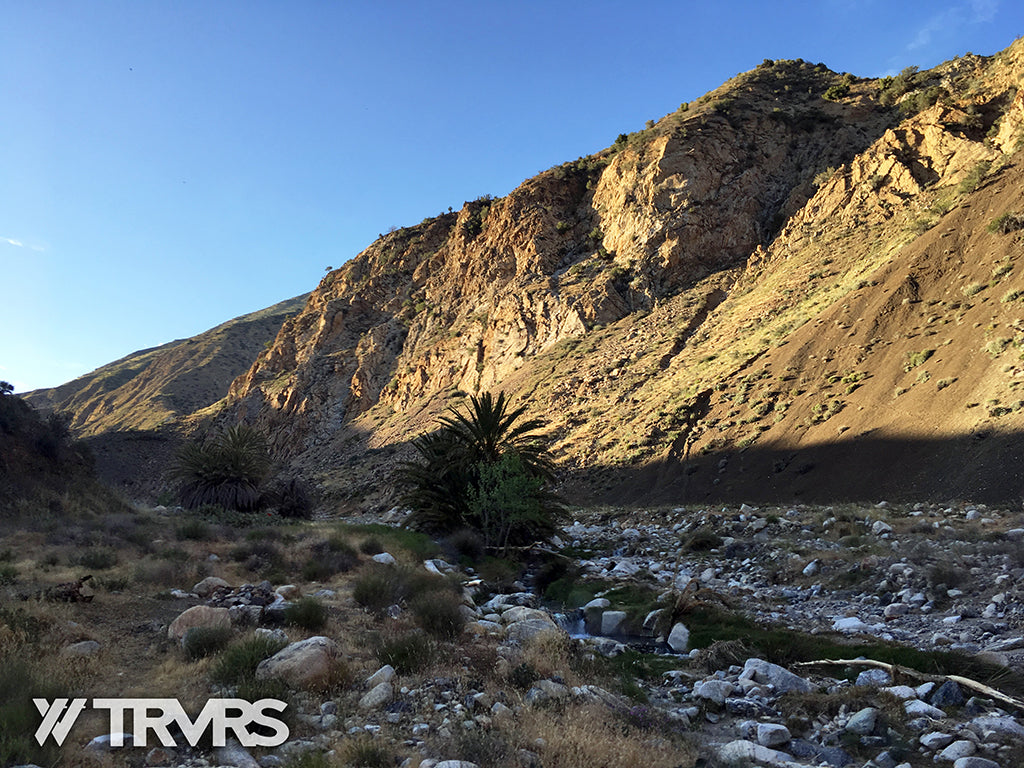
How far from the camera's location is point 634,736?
17.5 feet

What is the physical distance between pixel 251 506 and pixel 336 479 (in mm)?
16922

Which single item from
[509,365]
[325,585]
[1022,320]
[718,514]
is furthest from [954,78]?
[325,585]

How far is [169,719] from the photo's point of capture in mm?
5391

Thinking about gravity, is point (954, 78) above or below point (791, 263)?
above

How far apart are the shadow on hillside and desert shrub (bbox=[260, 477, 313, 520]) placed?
1255 centimetres

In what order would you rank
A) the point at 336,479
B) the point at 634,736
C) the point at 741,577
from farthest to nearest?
the point at 336,479 → the point at 741,577 → the point at 634,736

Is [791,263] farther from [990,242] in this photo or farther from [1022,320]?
[1022,320]

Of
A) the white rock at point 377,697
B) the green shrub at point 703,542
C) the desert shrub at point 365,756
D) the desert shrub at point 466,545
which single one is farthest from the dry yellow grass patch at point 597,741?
the desert shrub at point 466,545

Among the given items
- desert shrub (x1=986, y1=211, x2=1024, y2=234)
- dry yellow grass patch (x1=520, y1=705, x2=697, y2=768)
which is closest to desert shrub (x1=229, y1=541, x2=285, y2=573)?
dry yellow grass patch (x1=520, y1=705, x2=697, y2=768)

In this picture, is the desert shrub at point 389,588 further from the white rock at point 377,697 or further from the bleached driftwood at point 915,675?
the bleached driftwood at point 915,675

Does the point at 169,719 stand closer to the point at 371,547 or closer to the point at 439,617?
the point at 439,617

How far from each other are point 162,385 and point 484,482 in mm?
82053

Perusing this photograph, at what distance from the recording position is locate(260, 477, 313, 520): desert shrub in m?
26.2

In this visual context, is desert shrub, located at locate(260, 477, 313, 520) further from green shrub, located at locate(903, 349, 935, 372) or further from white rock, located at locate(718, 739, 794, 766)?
green shrub, located at locate(903, 349, 935, 372)
